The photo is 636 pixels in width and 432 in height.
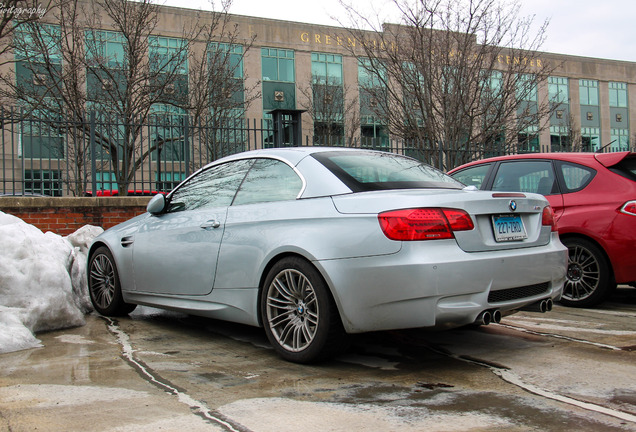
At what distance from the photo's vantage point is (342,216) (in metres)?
3.83

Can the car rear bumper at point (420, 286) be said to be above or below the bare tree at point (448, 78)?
below

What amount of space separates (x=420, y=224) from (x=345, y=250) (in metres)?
0.49

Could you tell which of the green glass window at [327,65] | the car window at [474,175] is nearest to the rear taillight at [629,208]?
the car window at [474,175]

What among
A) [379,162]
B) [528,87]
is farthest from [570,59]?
[379,162]

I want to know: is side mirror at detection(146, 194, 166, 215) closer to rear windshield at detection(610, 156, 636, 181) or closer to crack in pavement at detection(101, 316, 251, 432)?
crack in pavement at detection(101, 316, 251, 432)

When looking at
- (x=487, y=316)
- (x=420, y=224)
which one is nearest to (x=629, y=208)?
(x=487, y=316)

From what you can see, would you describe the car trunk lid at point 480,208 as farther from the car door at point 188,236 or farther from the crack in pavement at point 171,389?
the crack in pavement at point 171,389

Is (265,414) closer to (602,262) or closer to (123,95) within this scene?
(602,262)

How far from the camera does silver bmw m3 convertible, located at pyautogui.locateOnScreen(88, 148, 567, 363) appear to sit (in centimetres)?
362

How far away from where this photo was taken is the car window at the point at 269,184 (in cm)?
438

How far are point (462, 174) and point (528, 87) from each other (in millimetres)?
6836

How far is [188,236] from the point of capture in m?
4.98

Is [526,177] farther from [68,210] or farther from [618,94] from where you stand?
[618,94]

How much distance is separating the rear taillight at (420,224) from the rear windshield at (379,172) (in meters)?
0.45
